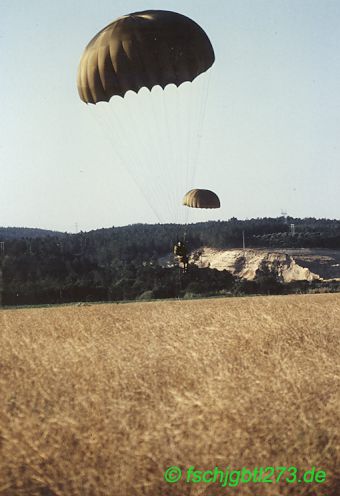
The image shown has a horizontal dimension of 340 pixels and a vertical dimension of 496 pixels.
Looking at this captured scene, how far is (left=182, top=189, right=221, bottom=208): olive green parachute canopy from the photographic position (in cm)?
4788

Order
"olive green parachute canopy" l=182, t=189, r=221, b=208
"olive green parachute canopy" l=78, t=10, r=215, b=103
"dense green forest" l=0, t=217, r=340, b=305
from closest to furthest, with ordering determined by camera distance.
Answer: "olive green parachute canopy" l=78, t=10, r=215, b=103 < "dense green forest" l=0, t=217, r=340, b=305 < "olive green parachute canopy" l=182, t=189, r=221, b=208

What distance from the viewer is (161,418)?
4176 millimetres

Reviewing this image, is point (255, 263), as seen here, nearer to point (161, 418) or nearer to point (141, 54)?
point (141, 54)

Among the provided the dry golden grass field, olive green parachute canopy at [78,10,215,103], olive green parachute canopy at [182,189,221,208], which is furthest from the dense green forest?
the dry golden grass field

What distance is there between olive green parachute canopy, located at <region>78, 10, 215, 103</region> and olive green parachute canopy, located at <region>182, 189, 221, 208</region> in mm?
30632

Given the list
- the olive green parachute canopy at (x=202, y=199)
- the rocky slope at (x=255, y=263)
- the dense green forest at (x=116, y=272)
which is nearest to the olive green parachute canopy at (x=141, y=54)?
the dense green forest at (x=116, y=272)

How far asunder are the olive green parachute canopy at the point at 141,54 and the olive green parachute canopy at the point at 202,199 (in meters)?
30.6

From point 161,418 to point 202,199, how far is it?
44.5 meters

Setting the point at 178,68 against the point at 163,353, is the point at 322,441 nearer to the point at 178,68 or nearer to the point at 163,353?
the point at 163,353

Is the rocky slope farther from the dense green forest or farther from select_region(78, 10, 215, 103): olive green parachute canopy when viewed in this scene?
select_region(78, 10, 215, 103): olive green parachute canopy

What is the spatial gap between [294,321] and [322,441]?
19.2ft

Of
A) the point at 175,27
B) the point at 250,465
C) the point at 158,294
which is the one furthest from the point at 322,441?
the point at 158,294

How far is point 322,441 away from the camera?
13.2 ft

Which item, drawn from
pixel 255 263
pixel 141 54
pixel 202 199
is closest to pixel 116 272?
pixel 202 199
